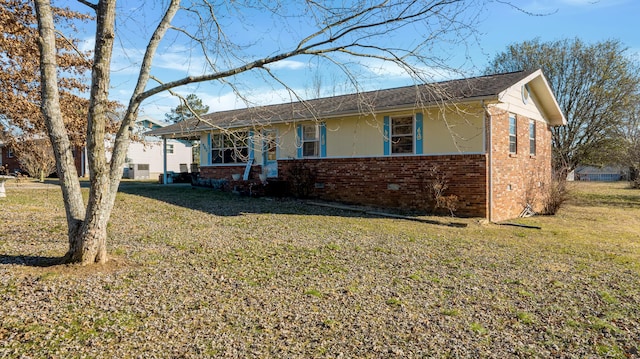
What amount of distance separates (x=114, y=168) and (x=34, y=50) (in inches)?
248

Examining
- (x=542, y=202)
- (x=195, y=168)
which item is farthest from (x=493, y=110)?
(x=195, y=168)

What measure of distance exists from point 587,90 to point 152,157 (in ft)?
89.4

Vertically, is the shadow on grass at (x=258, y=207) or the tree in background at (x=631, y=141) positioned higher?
the tree in background at (x=631, y=141)

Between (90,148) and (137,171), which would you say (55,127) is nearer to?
(90,148)

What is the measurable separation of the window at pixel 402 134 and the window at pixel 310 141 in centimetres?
291

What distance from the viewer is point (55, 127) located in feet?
16.9

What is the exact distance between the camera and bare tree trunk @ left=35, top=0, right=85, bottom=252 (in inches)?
202

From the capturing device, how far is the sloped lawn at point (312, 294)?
3406mm

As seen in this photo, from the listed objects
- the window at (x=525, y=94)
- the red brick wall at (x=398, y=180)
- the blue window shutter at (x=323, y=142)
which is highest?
the window at (x=525, y=94)

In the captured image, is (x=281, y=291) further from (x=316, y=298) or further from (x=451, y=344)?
(x=451, y=344)

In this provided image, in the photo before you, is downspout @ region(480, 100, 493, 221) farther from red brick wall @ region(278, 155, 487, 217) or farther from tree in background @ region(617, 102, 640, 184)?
tree in background @ region(617, 102, 640, 184)

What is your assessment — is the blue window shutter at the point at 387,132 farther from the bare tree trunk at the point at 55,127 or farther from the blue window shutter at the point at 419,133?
the bare tree trunk at the point at 55,127

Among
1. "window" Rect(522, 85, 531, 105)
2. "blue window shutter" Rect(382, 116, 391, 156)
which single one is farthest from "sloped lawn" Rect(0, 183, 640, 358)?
"window" Rect(522, 85, 531, 105)

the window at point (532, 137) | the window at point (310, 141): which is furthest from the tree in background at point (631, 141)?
the window at point (310, 141)
